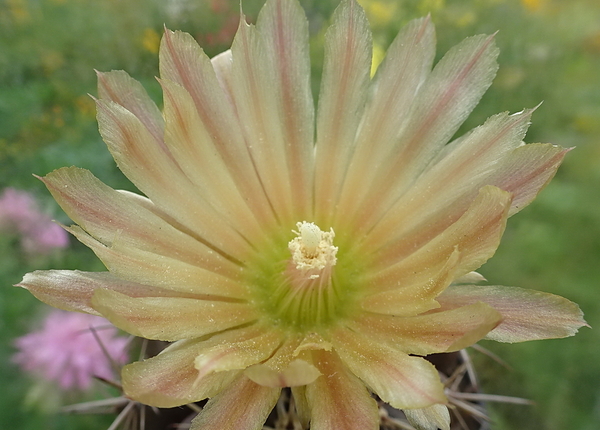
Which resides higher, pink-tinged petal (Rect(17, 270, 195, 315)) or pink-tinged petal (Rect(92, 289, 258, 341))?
pink-tinged petal (Rect(17, 270, 195, 315))

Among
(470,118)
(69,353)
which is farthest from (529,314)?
(470,118)

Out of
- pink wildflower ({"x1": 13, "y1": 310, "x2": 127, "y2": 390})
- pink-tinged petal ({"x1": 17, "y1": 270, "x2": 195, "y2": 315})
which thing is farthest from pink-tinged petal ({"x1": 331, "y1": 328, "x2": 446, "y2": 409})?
pink wildflower ({"x1": 13, "y1": 310, "x2": 127, "y2": 390})

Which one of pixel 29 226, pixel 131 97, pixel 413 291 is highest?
pixel 29 226

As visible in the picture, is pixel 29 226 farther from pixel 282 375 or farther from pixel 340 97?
pixel 282 375

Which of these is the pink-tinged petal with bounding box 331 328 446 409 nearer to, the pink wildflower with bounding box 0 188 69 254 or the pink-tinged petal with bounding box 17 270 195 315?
the pink-tinged petal with bounding box 17 270 195 315

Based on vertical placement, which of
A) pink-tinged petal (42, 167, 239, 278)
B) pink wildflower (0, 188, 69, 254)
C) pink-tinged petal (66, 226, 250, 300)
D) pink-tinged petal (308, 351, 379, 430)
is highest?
pink wildflower (0, 188, 69, 254)

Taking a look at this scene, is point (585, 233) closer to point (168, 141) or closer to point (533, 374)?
point (533, 374)

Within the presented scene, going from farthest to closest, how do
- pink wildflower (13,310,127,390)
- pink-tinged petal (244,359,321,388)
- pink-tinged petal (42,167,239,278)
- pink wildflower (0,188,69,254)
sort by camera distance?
1. pink wildflower (0,188,69,254)
2. pink wildflower (13,310,127,390)
3. pink-tinged petal (42,167,239,278)
4. pink-tinged petal (244,359,321,388)
